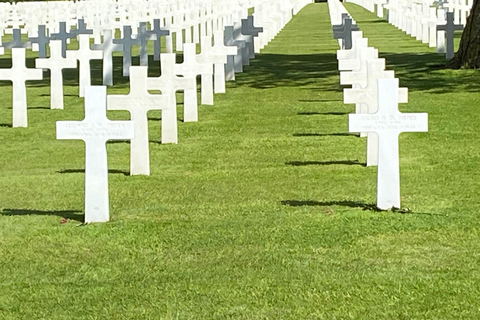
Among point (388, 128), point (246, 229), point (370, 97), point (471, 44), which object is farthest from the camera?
point (471, 44)

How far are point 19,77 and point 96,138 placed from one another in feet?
22.3

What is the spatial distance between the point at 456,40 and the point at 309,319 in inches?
1072

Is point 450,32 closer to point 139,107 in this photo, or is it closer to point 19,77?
point 19,77

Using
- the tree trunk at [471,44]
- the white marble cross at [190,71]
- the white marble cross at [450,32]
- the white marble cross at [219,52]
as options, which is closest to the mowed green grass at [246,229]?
the white marble cross at [190,71]

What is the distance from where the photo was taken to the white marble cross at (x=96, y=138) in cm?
910

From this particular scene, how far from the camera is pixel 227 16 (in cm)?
3731

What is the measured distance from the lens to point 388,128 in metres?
9.30

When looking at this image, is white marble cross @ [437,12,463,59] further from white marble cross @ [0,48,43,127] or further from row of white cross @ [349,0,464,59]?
white marble cross @ [0,48,43,127]

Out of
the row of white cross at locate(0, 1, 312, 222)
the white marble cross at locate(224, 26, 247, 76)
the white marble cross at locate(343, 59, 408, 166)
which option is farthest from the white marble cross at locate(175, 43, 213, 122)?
the white marble cross at locate(224, 26, 247, 76)

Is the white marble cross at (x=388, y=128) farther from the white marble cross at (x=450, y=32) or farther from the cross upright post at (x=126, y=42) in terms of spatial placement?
the white marble cross at (x=450, y=32)

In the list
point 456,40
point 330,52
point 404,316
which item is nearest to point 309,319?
point 404,316

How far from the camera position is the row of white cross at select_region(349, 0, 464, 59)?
25484 mm

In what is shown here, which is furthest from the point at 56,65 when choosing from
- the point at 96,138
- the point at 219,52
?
the point at 96,138

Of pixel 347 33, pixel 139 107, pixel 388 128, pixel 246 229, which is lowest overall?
pixel 246 229
